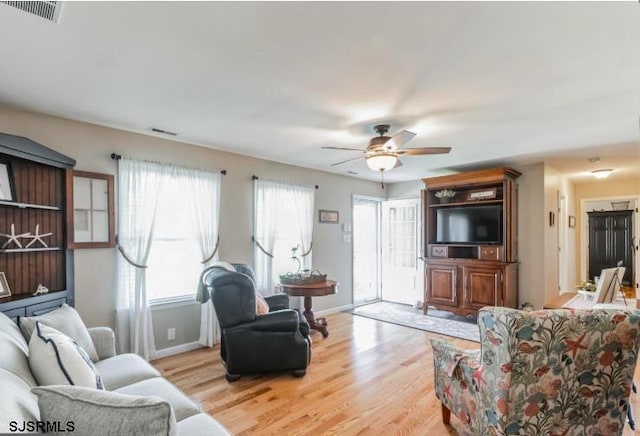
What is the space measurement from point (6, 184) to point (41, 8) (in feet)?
5.72

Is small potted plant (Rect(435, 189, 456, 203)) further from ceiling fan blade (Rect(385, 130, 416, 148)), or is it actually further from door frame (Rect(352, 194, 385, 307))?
ceiling fan blade (Rect(385, 130, 416, 148))

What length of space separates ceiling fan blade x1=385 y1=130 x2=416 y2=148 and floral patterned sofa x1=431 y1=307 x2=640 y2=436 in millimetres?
1622

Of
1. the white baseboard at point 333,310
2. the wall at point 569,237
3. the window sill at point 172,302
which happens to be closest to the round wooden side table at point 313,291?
the white baseboard at point 333,310

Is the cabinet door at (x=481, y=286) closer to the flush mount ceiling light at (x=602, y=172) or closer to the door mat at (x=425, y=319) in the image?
the door mat at (x=425, y=319)

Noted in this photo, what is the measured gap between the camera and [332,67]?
2078 millimetres

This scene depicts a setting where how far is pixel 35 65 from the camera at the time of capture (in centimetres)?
206

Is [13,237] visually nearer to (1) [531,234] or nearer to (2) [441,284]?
(2) [441,284]

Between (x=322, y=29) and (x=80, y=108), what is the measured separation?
7.50 feet

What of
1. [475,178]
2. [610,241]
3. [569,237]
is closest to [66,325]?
[475,178]

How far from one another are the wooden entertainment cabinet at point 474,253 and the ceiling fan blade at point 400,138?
8.13 ft

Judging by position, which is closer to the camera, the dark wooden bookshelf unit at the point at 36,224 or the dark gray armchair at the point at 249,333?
the dark wooden bookshelf unit at the point at 36,224

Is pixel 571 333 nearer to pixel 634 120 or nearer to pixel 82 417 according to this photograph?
pixel 82 417

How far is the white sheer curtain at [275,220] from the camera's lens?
452 centimetres

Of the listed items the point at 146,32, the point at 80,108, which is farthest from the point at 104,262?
the point at 146,32
